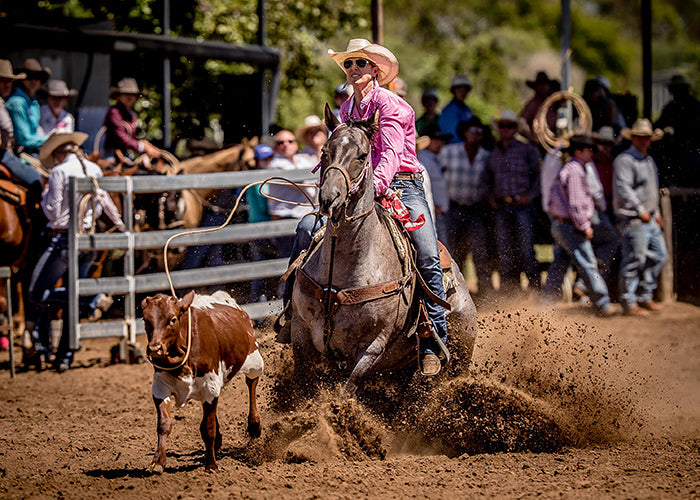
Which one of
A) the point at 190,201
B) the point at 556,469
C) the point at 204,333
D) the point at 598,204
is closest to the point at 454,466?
the point at 556,469

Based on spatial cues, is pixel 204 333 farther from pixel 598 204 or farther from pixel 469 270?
pixel 469 270

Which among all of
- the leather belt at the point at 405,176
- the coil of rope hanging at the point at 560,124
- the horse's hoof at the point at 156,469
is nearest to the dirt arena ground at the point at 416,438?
the horse's hoof at the point at 156,469

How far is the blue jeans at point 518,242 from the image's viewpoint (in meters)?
12.7

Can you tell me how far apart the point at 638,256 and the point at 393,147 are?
24.4 ft

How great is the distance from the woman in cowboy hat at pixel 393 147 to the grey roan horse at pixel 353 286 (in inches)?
6.6

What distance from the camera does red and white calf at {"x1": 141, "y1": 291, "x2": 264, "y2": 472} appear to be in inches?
220

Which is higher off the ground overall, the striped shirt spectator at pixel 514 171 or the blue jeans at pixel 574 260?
the striped shirt spectator at pixel 514 171

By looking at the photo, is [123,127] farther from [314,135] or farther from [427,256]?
[427,256]

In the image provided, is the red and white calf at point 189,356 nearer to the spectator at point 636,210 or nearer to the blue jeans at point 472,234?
the blue jeans at point 472,234

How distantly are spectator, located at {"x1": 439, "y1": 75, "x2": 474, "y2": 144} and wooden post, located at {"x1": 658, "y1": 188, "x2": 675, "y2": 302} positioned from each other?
3180mm

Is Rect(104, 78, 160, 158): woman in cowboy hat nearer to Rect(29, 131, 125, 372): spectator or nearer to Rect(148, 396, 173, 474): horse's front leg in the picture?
Rect(29, 131, 125, 372): spectator

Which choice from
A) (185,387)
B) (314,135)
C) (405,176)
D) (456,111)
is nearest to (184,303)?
(185,387)

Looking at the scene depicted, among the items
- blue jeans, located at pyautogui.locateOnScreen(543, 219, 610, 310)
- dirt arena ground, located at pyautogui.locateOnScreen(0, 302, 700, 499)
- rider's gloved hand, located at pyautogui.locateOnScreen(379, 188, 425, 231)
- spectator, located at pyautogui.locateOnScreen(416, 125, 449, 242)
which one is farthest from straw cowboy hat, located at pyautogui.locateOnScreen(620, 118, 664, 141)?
rider's gloved hand, located at pyautogui.locateOnScreen(379, 188, 425, 231)

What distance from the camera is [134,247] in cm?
969
